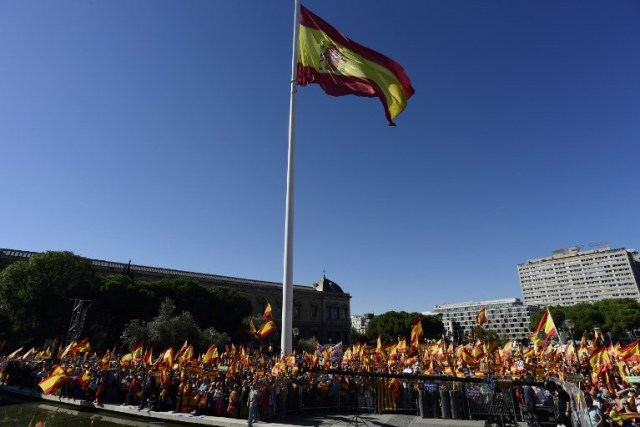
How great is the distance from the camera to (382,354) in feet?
78.7

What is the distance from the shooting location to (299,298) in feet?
311

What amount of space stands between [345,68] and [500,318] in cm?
18227

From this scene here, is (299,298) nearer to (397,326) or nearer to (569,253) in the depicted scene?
(397,326)

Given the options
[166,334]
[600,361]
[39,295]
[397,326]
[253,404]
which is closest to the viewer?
[253,404]

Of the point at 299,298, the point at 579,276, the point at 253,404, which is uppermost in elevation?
the point at 579,276

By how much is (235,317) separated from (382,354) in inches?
1494

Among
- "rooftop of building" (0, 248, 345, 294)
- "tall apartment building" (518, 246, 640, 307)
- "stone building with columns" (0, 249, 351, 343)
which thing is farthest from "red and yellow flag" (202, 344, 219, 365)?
"tall apartment building" (518, 246, 640, 307)

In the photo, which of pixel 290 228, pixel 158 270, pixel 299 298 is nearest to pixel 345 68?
pixel 290 228

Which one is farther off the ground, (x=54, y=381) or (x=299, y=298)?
(x=299, y=298)

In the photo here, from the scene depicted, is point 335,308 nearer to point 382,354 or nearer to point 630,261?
point 382,354

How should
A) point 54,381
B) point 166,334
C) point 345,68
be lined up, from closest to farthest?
point 345,68, point 54,381, point 166,334

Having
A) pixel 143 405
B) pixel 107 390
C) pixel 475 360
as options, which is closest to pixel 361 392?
pixel 475 360

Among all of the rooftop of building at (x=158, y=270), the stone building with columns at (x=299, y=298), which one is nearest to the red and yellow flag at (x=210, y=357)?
the rooftop of building at (x=158, y=270)

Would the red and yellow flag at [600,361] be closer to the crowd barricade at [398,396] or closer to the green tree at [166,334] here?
the crowd barricade at [398,396]
